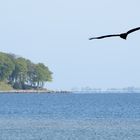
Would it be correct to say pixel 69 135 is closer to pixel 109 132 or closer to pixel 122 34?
pixel 109 132

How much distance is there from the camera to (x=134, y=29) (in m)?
4.55

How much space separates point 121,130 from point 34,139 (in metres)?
10.5

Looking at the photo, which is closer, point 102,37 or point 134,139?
point 102,37

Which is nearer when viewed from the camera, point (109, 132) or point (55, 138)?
point (55, 138)

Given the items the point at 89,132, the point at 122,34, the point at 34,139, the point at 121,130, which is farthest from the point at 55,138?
the point at 122,34

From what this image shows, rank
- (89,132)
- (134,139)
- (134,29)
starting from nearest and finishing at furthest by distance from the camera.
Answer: (134,29)
(134,139)
(89,132)

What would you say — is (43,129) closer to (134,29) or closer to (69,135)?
(69,135)

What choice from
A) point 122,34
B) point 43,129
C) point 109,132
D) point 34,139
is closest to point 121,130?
point 109,132

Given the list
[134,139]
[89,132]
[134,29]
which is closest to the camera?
[134,29]

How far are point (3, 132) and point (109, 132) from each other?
26.9 ft

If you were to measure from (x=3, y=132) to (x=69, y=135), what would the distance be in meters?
6.13

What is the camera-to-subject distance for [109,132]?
52094mm

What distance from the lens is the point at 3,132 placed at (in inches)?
2061

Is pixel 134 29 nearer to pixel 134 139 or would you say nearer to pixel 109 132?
pixel 134 139
